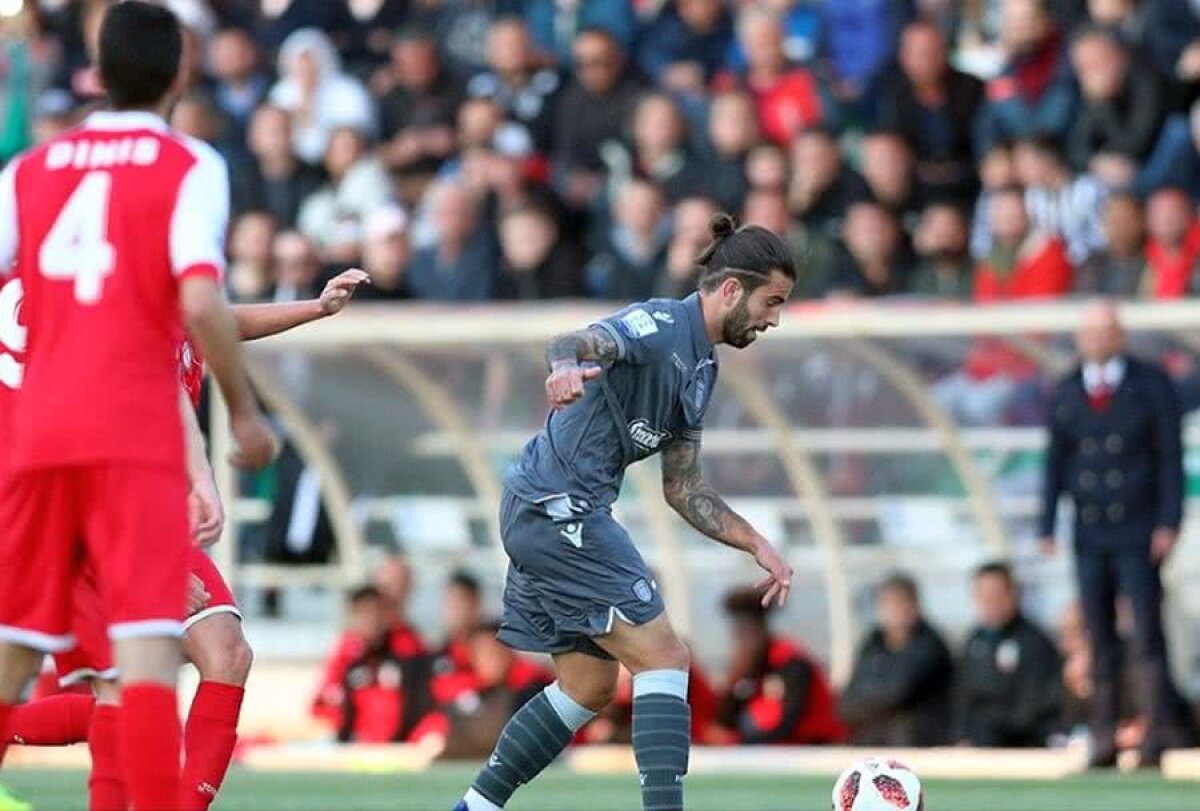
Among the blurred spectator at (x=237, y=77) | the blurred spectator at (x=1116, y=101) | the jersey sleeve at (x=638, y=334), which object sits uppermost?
the blurred spectator at (x=237, y=77)

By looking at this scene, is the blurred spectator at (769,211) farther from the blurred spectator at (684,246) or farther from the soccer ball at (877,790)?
the soccer ball at (877,790)

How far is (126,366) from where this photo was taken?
231 inches

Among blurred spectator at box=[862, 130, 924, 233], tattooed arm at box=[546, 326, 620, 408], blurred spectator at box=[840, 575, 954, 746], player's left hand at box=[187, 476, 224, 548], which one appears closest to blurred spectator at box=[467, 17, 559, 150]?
blurred spectator at box=[862, 130, 924, 233]

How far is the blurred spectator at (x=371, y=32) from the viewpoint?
18.7 metres

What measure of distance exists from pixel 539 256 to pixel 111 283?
399 inches

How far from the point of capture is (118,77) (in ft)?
19.7

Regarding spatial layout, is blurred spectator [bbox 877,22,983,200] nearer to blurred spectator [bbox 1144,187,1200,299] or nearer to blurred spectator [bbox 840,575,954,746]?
blurred spectator [bbox 1144,187,1200,299]

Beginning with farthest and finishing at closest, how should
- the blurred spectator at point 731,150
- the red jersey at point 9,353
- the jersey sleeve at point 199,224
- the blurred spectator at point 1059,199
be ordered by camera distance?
the blurred spectator at point 731,150 < the blurred spectator at point 1059,199 < the red jersey at point 9,353 < the jersey sleeve at point 199,224

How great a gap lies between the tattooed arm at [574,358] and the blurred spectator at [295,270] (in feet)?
28.1

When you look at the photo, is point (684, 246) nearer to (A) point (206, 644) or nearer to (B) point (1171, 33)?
(B) point (1171, 33)

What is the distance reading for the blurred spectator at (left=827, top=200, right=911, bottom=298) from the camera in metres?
15.1

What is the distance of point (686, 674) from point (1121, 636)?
690cm

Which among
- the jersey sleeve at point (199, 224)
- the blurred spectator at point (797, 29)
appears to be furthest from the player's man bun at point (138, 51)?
the blurred spectator at point (797, 29)

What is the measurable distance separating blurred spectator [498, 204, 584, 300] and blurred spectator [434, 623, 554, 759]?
7.12 ft
